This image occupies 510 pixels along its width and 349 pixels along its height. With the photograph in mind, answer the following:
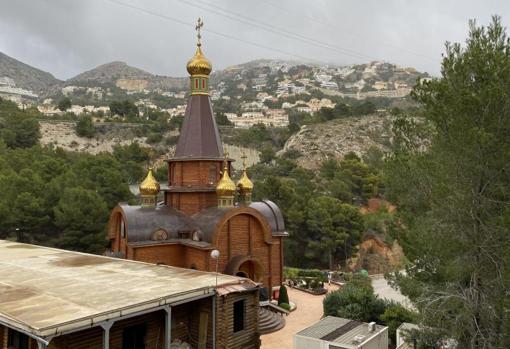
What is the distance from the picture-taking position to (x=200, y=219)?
1938 centimetres

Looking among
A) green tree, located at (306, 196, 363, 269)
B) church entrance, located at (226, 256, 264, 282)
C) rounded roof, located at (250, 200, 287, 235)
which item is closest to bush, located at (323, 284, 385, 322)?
church entrance, located at (226, 256, 264, 282)

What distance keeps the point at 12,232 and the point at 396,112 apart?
88.1 ft

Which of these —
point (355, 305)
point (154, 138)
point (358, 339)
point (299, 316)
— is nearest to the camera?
point (358, 339)

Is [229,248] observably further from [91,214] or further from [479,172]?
[91,214]

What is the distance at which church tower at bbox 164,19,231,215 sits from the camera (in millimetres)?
20353

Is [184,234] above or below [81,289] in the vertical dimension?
above

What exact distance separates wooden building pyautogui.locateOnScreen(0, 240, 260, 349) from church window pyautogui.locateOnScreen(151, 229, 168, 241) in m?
3.28

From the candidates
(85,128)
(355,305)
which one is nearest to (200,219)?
(355,305)

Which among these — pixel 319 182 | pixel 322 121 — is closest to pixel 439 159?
pixel 319 182

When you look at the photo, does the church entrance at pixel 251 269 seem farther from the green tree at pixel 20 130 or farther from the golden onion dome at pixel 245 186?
the green tree at pixel 20 130

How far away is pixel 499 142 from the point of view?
9.80 m

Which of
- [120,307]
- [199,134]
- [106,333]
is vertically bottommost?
[106,333]

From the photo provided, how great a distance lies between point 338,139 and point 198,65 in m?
49.6

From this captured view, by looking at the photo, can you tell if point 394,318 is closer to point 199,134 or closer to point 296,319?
point 296,319
